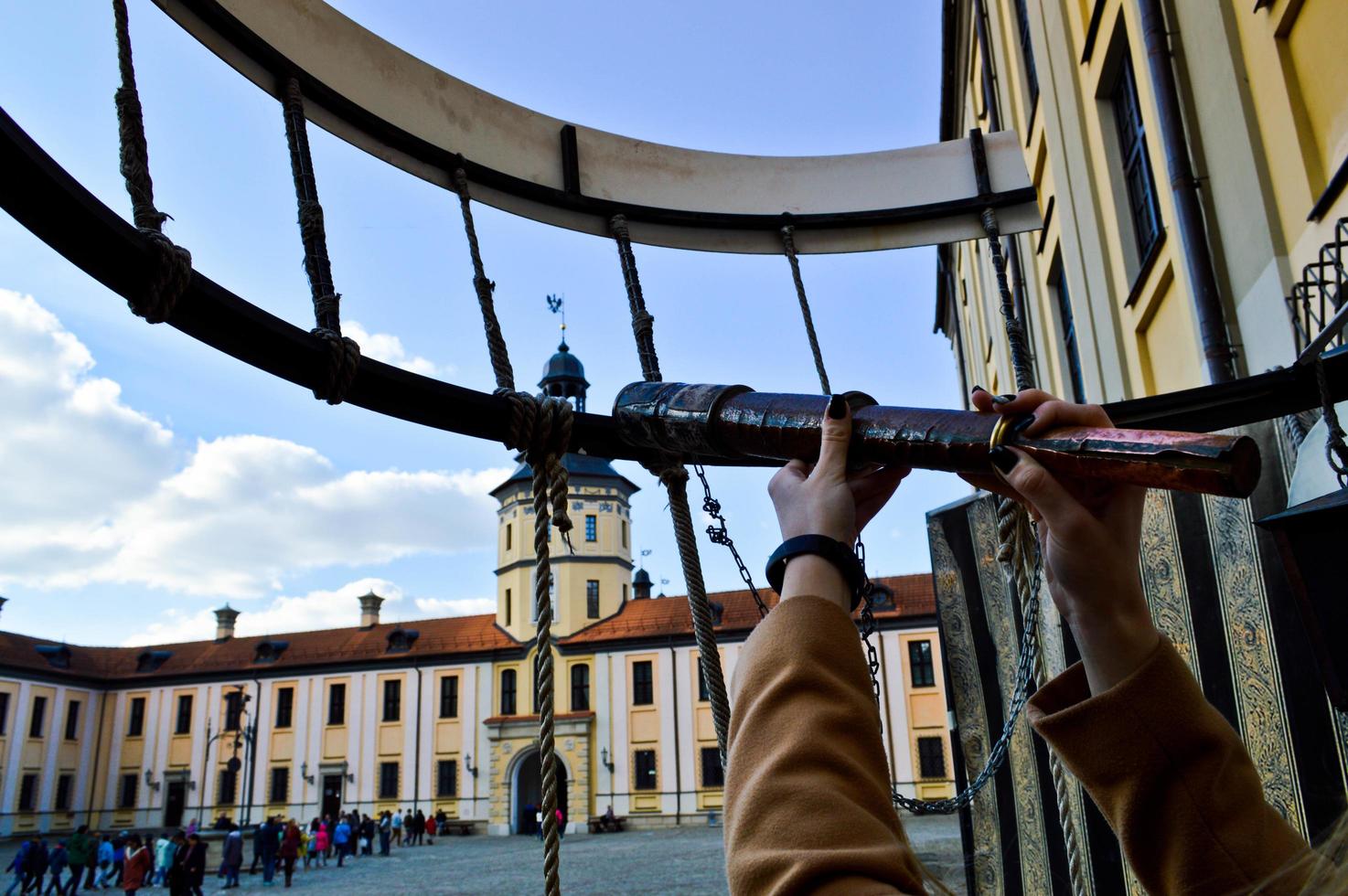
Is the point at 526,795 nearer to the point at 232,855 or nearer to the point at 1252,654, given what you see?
the point at 232,855

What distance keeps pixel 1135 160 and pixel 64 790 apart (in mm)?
47629

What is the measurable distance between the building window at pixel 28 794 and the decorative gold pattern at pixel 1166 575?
152ft

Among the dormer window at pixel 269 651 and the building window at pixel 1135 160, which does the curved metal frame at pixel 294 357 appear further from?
the dormer window at pixel 269 651

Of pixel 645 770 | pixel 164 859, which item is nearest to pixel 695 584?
pixel 164 859

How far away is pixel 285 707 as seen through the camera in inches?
1631

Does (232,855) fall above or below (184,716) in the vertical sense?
below

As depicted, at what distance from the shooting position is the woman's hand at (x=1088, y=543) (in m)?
1.16

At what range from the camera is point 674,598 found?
40.6 m

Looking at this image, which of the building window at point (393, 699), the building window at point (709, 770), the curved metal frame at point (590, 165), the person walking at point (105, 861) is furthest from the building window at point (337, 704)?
the curved metal frame at point (590, 165)

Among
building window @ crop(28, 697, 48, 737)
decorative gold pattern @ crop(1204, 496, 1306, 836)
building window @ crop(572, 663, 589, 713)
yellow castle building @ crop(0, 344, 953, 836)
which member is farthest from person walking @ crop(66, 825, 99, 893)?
building window @ crop(28, 697, 48, 737)

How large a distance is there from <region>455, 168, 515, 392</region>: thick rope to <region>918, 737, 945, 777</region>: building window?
3434 centimetres

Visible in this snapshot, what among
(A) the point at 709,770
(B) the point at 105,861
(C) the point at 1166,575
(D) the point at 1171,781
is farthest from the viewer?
(A) the point at 709,770

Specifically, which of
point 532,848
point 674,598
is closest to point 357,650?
point 674,598

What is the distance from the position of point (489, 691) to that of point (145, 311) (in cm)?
3939
